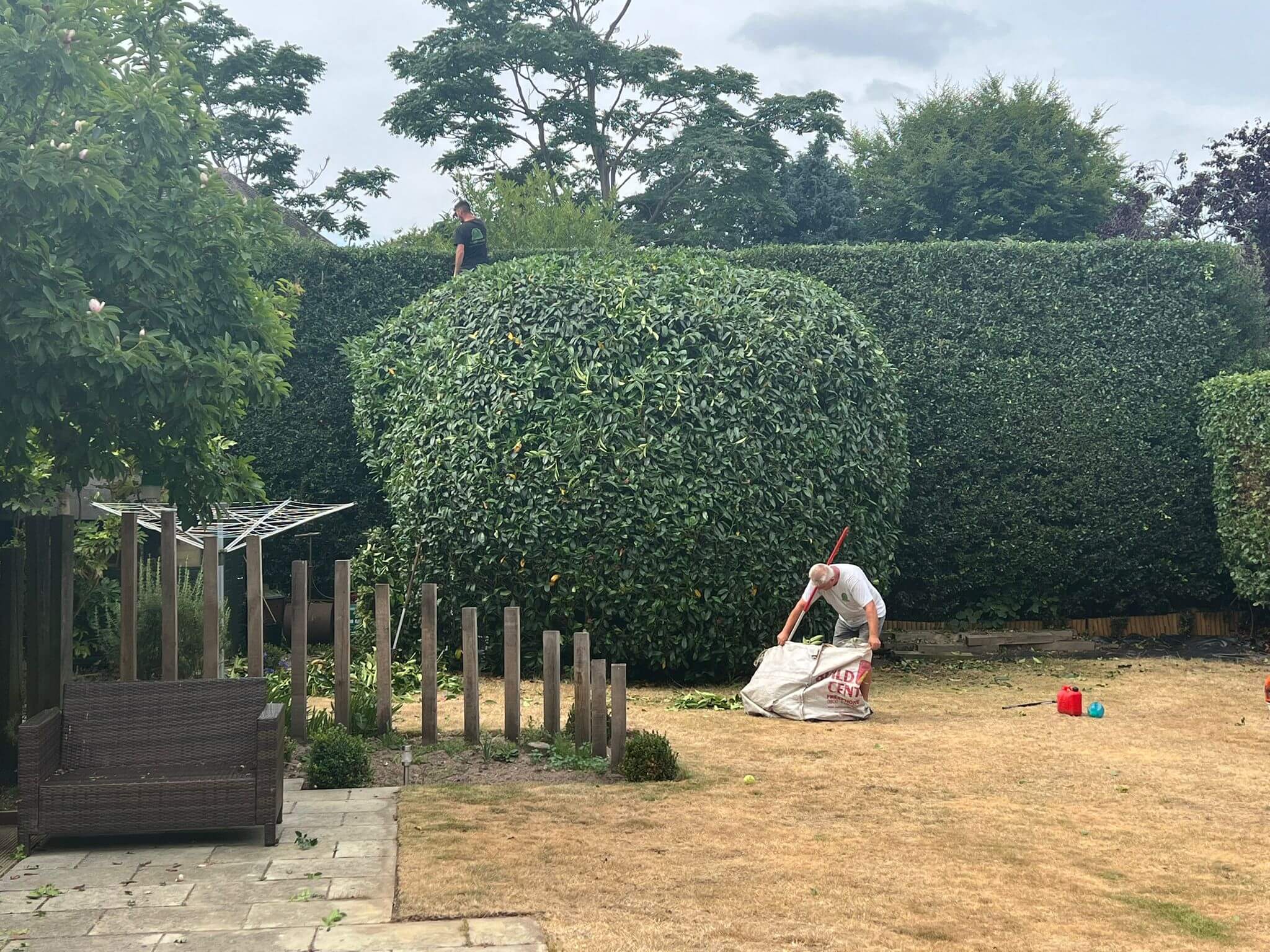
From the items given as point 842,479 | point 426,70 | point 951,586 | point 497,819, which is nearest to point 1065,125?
point 426,70

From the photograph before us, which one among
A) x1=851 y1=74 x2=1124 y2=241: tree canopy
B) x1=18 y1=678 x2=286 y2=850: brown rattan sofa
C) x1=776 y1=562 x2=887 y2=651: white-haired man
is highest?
x1=851 y1=74 x2=1124 y2=241: tree canopy

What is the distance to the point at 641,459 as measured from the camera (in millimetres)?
10375

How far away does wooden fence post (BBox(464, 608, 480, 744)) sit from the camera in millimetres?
7785

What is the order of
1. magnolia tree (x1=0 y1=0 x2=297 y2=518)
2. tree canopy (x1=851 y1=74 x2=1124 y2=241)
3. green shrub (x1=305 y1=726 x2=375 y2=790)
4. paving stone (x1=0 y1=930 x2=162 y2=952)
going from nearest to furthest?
1. paving stone (x1=0 y1=930 x2=162 y2=952)
2. magnolia tree (x1=0 y1=0 x2=297 y2=518)
3. green shrub (x1=305 y1=726 x2=375 y2=790)
4. tree canopy (x1=851 y1=74 x2=1124 y2=241)

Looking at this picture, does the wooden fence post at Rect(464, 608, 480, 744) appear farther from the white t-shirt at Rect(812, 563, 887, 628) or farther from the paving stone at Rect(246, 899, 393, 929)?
the white t-shirt at Rect(812, 563, 887, 628)

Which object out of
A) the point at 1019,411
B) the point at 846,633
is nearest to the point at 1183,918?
the point at 846,633

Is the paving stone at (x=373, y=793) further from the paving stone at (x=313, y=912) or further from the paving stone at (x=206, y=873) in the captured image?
the paving stone at (x=313, y=912)

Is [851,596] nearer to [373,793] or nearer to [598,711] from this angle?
[598,711]

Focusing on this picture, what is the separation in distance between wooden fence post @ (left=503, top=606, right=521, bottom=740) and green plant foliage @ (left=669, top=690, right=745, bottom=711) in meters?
2.02

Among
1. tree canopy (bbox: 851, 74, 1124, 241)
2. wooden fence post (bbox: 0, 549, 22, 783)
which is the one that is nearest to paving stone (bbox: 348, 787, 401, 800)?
wooden fence post (bbox: 0, 549, 22, 783)

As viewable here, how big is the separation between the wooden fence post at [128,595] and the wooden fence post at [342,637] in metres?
1.32

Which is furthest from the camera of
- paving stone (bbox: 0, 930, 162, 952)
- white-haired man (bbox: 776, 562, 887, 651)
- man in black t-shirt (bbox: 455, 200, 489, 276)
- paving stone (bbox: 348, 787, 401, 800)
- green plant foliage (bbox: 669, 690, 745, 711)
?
man in black t-shirt (bbox: 455, 200, 489, 276)

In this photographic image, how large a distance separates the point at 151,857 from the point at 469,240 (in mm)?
9245

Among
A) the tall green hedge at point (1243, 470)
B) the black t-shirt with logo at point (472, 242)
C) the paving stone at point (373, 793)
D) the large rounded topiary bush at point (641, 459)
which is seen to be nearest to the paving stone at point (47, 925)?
the paving stone at point (373, 793)
